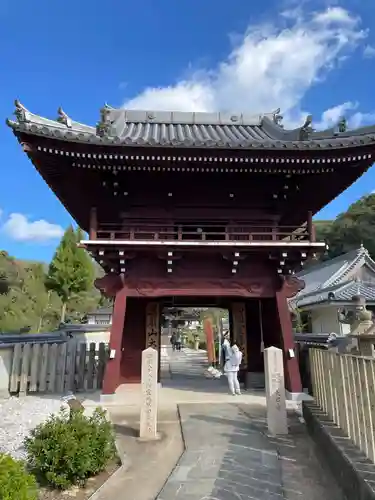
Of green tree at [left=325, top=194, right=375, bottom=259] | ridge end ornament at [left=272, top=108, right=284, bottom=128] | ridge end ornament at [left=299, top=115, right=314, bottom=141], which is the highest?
green tree at [left=325, top=194, right=375, bottom=259]

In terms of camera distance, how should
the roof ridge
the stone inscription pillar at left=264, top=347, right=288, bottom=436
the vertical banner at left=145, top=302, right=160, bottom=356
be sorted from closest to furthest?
1. the stone inscription pillar at left=264, top=347, right=288, bottom=436
2. the vertical banner at left=145, top=302, right=160, bottom=356
3. the roof ridge

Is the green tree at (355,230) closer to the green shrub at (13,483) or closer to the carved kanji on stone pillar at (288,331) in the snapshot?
the carved kanji on stone pillar at (288,331)

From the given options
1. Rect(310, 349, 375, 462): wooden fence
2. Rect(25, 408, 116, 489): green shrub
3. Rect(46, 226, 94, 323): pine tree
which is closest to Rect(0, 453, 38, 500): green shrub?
Rect(25, 408, 116, 489): green shrub

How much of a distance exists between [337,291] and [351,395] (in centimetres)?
1701

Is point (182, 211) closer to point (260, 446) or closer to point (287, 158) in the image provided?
point (287, 158)

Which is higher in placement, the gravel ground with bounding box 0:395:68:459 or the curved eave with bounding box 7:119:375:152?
the curved eave with bounding box 7:119:375:152

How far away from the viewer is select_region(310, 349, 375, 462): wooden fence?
4.02 meters

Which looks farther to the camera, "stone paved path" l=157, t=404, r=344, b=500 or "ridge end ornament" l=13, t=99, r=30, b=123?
"ridge end ornament" l=13, t=99, r=30, b=123

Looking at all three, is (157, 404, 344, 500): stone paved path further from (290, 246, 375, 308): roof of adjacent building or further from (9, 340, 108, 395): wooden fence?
(290, 246, 375, 308): roof of adjacent building

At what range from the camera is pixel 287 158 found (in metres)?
9.04

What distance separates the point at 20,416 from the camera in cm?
816

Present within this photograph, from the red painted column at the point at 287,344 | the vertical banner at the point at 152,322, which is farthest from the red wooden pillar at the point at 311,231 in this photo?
the vertical banner at the point at 152,322

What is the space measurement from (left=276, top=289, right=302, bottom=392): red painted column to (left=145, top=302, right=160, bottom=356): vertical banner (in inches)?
162

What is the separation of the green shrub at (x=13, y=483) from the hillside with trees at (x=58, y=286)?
27989 millimetres
